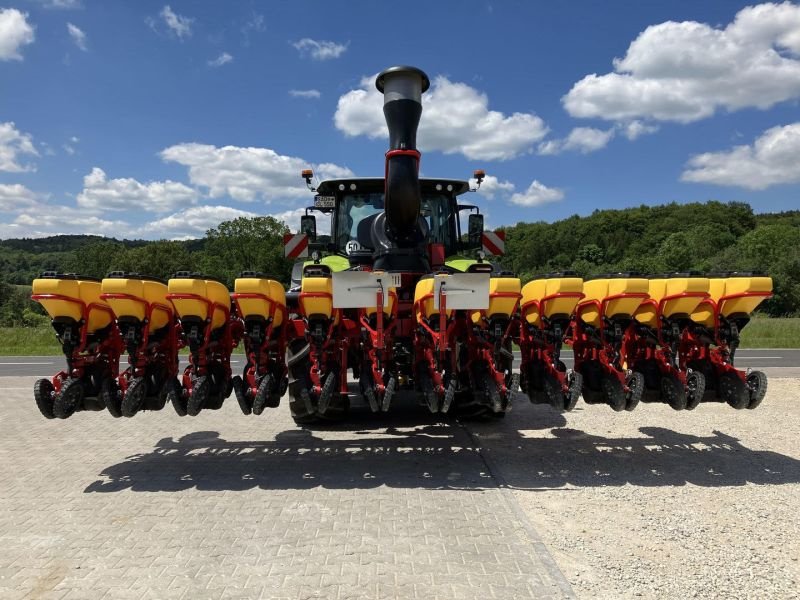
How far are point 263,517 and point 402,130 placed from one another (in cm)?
349

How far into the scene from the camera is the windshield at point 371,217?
6863 mm

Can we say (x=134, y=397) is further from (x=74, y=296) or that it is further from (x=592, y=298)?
(x=592, y=298)

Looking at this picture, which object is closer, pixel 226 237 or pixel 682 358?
pixel 682 358

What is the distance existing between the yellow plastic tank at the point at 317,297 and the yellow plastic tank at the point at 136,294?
128cm

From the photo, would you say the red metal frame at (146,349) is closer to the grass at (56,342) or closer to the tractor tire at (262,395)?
the tractor tire at (262,395)

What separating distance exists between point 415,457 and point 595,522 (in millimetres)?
1915

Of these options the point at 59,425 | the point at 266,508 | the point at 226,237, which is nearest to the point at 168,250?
the point at 226,237

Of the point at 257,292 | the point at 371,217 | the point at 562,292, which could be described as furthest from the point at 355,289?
the point at 371,217

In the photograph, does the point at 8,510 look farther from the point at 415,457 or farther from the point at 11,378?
the point at 11,378

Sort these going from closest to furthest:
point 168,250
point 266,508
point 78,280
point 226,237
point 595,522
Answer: point 595,522
point 266,508
point 78,280
point 226,237
point 168,250

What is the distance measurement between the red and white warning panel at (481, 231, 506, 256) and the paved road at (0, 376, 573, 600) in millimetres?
2373

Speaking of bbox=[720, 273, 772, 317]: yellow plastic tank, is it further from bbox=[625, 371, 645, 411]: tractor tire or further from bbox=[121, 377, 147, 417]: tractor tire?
bbox=[121, 377, 147, 417]: tractor tire

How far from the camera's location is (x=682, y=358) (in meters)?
5.00

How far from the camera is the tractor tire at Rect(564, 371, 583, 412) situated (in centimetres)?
464
